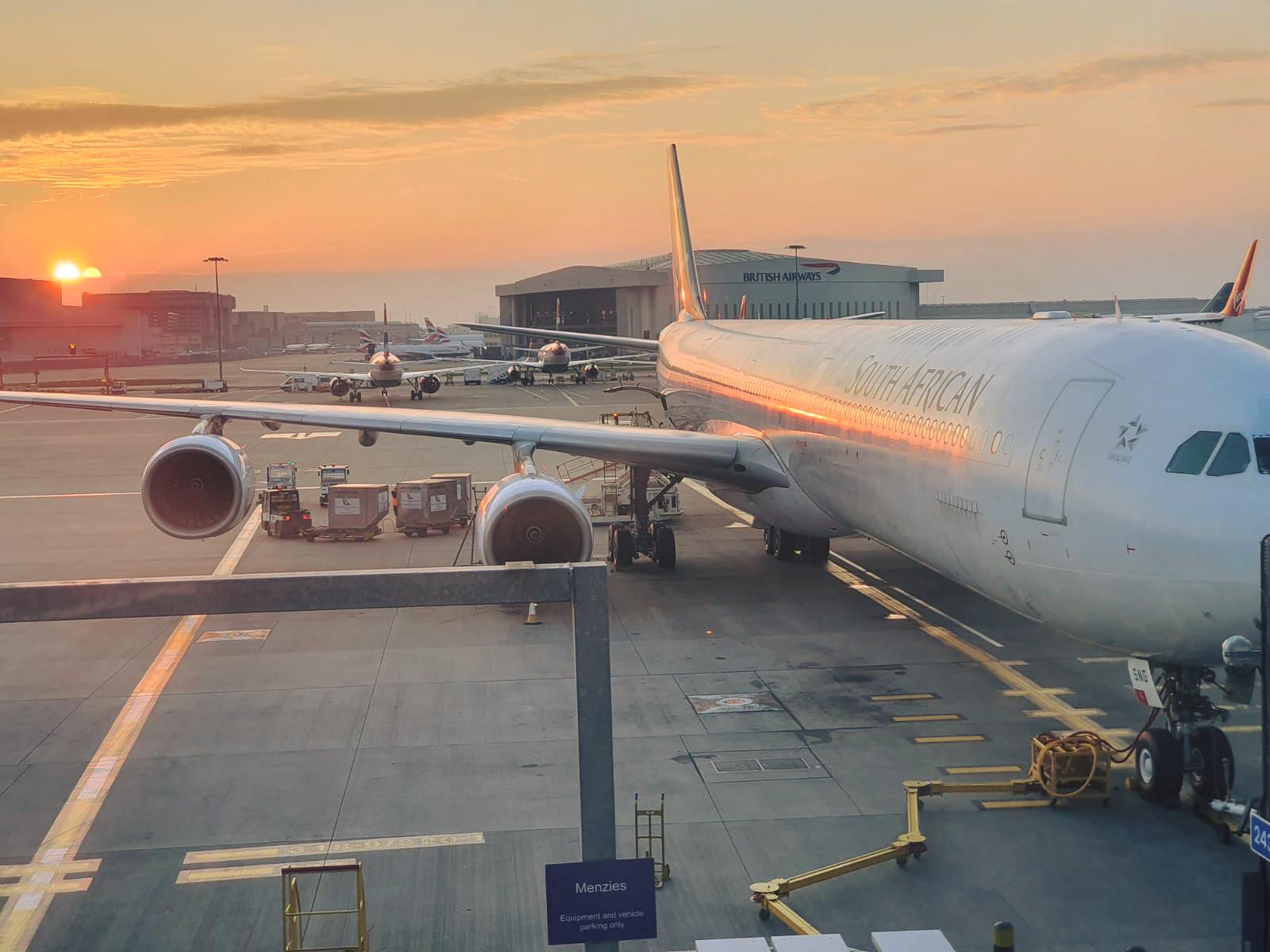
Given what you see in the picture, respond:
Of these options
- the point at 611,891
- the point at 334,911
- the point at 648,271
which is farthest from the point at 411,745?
the point at 648,271

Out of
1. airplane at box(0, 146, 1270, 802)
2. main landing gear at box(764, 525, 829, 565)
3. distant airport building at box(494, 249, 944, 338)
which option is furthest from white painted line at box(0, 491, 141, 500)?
distant airport building at box(494, 249, 944, 338)

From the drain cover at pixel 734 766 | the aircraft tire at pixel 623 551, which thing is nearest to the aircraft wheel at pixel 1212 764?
the drain cover at pixel 734 766

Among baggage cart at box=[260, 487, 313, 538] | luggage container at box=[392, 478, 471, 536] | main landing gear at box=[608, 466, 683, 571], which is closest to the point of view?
main landing gear at box=[608, 466, 683, 571]

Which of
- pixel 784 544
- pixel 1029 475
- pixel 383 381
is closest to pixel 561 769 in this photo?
pixel 1029 475

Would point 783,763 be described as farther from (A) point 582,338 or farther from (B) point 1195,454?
(A) point 582,338

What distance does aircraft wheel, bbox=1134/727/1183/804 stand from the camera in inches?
464

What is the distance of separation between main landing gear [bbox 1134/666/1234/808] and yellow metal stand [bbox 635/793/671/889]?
487 centimetres

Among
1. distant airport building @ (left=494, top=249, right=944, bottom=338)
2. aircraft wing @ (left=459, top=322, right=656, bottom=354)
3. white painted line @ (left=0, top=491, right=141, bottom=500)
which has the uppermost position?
distant airport building @ (left=494, top=249, right=944, bottom=338)

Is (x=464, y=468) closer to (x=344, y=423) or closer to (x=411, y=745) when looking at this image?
(x=344, y=423)

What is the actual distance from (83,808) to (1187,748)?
10938 millimetres

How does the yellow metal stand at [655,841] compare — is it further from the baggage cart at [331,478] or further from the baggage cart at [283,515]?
the baggage cart at [331,478]

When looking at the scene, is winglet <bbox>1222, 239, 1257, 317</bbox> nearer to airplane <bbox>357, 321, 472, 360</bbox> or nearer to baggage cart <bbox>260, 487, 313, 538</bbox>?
baggage cart <bbox>260, 487, 313, 538</bbox>

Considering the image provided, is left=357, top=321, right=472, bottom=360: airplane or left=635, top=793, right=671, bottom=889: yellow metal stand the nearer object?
left=635, top=793, right=671, bottom=889: yellow metal stand

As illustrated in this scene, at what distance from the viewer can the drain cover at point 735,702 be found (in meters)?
15.0
